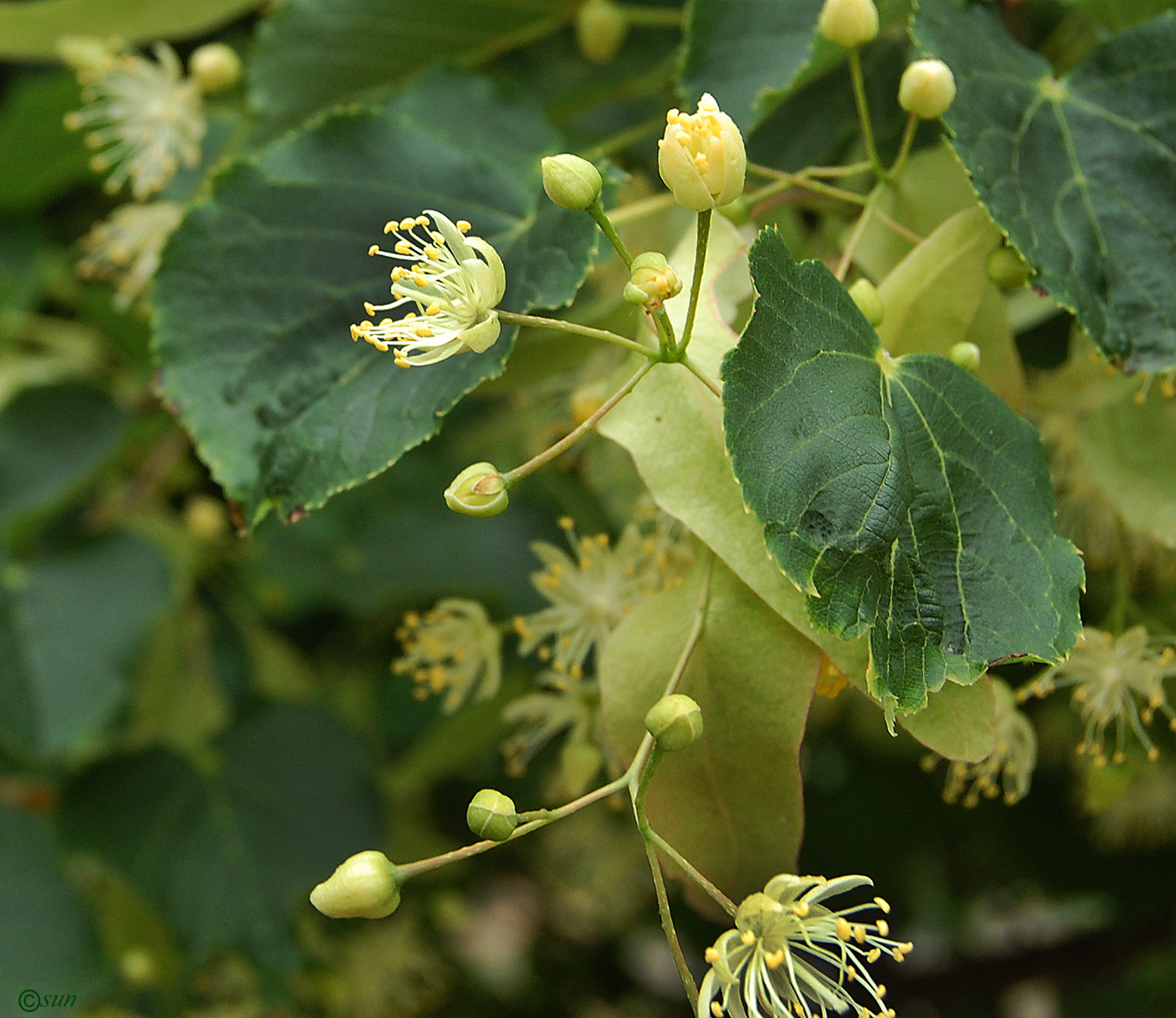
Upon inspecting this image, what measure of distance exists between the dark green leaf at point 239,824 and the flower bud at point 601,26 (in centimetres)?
72

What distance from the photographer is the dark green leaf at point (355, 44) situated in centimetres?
84

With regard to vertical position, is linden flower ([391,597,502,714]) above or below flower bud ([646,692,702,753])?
below

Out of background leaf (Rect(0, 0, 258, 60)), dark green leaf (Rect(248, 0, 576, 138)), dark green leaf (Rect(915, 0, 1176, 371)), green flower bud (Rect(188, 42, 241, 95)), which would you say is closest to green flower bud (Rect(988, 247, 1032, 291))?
dark green leaf (Rect(915, 0, 1176, 371))

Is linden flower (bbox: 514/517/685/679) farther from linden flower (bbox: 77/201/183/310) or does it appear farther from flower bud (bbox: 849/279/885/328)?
linden flower (bbox: 77/201/183/310)

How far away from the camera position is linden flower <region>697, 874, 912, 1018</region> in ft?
1.49

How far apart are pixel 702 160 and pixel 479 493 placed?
176 mm

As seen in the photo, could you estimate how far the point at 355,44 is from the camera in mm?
861

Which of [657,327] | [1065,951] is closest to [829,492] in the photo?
[657,327]

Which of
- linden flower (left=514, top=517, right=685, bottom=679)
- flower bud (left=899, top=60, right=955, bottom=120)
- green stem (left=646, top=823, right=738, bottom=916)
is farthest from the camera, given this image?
linden flower (left=514, top=517, right=685, bottom=679)

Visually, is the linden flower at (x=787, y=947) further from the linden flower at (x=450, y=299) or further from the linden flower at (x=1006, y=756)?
the linden flower at (x=450, y=299)

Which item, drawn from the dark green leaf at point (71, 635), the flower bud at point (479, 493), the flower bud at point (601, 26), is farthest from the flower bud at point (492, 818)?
the flower bud at point (601, 26)

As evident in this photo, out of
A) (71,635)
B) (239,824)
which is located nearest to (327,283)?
(71,635)

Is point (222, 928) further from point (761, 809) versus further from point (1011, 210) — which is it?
point (1011, 210)

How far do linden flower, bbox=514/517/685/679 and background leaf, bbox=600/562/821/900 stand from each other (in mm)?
95
